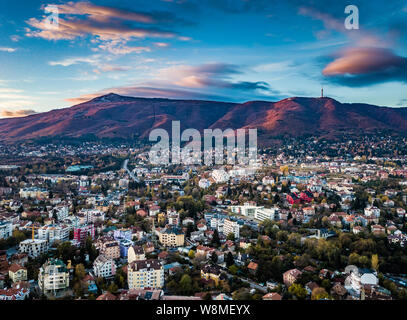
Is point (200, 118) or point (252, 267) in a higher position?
point (200, 118)

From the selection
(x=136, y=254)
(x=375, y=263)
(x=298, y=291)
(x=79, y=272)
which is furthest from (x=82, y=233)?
(x=375, y=263)

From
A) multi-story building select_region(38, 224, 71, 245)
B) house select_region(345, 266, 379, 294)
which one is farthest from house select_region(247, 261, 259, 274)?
multi-story building select_region(38, 224, 71, 245)

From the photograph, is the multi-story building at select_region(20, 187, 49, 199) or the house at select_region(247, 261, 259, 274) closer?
the house at select_region(247, 261, 259, 274)

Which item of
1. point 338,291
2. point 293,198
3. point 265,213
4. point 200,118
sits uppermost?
point 200,118

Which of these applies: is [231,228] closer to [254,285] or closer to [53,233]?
[254,285]

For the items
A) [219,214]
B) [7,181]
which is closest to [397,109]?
[219,214]

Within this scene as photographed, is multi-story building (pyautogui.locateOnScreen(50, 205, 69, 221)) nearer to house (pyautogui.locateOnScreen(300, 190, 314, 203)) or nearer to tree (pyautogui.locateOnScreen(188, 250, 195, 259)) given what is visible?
tree (pyautogui.locateOnScreen(188, 250, 195, 259))

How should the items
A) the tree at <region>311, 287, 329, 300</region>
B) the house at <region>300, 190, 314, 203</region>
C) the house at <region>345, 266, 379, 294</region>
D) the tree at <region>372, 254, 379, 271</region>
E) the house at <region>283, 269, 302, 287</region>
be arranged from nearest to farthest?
1. the tree at <region>311, 287, 329, 300</region>
2. the house at <region>345, 266, 379, 294</region>
3. the house at <region>283, 269, 302, 287</region>
4. the tree at <region>372, 254, 379, 271</region>
5. the house at <region>300, 190, 314, 203</region>
